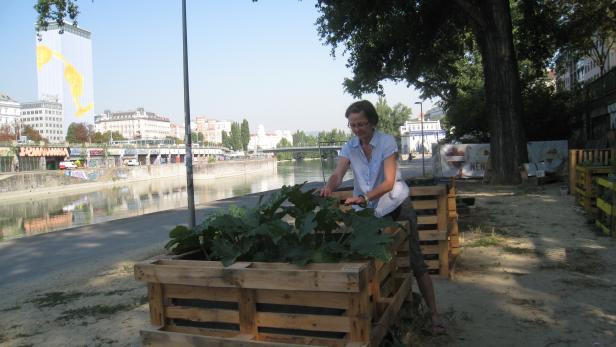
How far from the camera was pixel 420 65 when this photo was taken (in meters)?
23.4

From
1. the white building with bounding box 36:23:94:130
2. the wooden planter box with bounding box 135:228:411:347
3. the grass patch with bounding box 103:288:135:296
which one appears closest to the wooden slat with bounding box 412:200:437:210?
the wooden planter box with bounding box 135:228:411:347

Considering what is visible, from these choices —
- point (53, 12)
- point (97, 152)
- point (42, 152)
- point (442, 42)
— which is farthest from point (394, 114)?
point (53, 12)

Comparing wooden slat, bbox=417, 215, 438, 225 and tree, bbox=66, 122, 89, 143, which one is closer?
wooden slat, bbox=417, 215, 438, 225

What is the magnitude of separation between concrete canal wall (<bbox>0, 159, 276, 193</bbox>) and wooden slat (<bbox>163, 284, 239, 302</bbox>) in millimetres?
55477

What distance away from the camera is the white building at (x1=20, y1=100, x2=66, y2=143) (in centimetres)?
14962

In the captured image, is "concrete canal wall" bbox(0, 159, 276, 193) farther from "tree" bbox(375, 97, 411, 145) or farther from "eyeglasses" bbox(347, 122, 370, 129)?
"eyeglasses" bbox(347, 122, 370, 129)

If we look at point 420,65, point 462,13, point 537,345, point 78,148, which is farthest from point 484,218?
point 78,148

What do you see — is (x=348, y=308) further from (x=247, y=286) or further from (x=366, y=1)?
(x=366, y=1)

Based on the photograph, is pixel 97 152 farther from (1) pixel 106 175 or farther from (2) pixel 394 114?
(2) pixel 394 114

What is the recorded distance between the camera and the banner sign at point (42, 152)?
6767cm

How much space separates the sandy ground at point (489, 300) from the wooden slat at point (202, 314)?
1227mm

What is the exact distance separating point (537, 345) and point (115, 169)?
71.5m

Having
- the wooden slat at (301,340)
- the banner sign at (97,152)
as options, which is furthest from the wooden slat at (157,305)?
the banner sign at (97,152)

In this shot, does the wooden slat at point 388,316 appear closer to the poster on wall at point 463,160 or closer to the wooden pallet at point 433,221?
the wooden pallet at point 433,221
